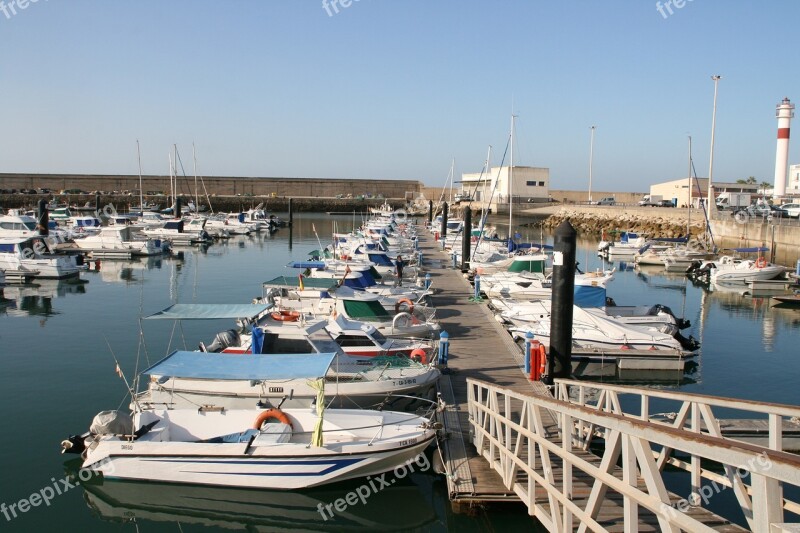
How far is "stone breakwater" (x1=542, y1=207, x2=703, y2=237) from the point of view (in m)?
63.8

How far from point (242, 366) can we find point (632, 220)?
67767 millimetres

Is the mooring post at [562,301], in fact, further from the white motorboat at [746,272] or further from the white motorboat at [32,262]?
the white motorboat at [32,262]

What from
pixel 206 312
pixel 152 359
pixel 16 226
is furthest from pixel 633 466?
pixel 16 226

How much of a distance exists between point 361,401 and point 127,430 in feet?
15.0

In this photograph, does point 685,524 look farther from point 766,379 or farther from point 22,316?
point 22,316

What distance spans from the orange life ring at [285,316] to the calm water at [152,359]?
3198mm

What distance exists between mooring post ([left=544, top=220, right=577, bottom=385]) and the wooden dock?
2.19 feet

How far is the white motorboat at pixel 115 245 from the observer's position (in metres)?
48.0

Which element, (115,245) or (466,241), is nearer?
(466,241)

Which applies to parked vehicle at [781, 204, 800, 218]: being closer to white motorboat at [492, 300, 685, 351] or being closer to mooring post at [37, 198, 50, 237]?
white motorboat at [492, 300, 685, 351]

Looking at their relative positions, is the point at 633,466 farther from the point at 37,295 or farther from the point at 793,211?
the point at 793,211

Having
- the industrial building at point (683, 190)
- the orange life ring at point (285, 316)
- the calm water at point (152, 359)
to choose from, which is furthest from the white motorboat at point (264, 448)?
the industrial building at point (683, 190)

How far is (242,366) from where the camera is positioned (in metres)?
12.9

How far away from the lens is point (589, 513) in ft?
21.0
